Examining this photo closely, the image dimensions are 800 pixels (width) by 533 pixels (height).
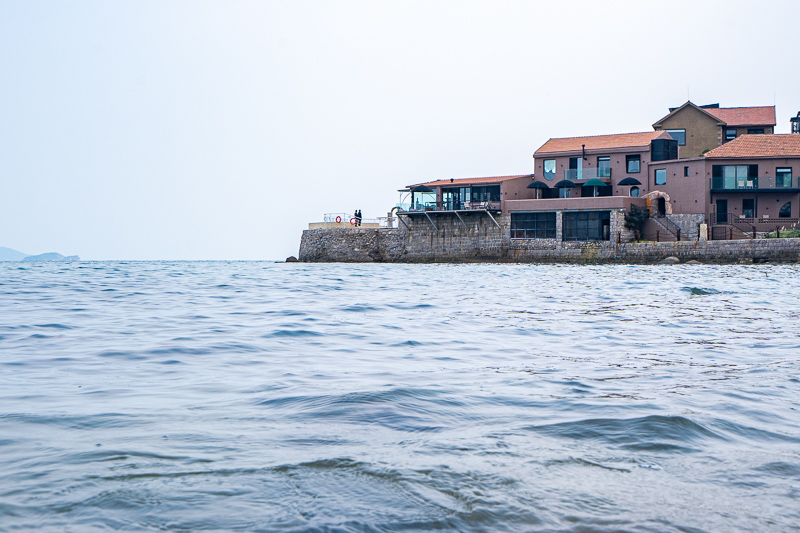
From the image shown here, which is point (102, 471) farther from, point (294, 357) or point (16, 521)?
point (294, 357)

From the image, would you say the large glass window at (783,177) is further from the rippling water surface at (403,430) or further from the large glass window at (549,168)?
the rippling water surface at (403,430)

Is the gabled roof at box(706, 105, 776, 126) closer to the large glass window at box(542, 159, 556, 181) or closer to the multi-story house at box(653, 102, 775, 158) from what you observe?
the multi-story house at box(653, 102, 775, 158)

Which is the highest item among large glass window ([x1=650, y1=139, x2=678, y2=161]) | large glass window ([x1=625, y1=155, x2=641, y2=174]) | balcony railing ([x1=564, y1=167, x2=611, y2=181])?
large glass window ([x1=650, y1=139, x2=678, y2=161])

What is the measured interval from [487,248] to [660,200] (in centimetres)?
1245

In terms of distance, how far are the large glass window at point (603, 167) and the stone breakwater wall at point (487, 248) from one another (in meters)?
5.94

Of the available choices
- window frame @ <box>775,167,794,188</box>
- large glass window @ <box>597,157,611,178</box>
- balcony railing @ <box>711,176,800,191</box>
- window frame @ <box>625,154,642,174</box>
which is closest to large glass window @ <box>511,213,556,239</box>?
large glass window @ <box>597,157,611,178</box>

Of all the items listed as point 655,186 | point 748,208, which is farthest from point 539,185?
point 748,208

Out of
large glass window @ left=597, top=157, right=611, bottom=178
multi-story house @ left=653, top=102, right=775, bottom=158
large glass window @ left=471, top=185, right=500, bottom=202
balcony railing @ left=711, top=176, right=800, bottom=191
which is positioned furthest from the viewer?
large glass window @ left=471, top=185, right=500, bottom=202

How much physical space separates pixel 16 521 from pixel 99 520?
1.24 ft

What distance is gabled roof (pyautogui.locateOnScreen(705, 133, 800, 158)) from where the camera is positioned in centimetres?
4600

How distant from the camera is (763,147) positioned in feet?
154

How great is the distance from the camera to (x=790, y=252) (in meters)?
39.2

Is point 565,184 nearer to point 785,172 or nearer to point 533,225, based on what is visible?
point 533,225

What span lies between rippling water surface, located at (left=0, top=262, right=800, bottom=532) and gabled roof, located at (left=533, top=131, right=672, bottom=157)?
136 feet
